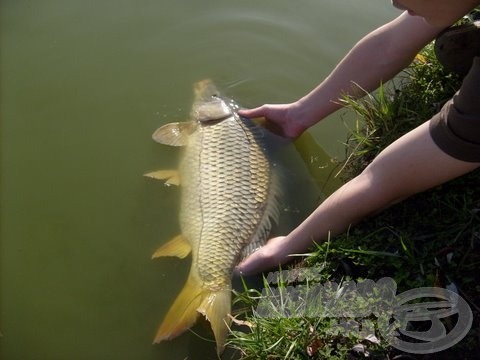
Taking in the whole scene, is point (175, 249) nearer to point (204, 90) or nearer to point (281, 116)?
point (281, 116)

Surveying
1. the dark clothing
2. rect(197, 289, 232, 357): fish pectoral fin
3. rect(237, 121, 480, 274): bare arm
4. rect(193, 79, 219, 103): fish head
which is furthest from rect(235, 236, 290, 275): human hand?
rect(193, 79, 219, 103): fish head

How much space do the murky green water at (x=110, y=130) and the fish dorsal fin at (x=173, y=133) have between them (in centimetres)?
6

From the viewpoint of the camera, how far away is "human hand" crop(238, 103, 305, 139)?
2652 millimetres

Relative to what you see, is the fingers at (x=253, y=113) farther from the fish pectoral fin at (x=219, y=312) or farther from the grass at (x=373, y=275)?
the fish pectoral fin at (x=219, y=312)

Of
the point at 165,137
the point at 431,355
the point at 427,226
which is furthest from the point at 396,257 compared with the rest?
the point at 165,137

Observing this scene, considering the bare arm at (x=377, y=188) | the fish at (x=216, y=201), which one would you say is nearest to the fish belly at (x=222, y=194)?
the fish at (x=216, y=201)

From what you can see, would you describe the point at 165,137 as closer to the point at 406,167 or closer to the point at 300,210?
the point at 300,210

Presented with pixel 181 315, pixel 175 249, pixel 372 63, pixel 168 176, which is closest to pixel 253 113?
pixel 168 176

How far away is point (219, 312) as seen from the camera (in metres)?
2.07

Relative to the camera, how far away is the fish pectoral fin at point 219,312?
201 centimetres

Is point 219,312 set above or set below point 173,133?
below

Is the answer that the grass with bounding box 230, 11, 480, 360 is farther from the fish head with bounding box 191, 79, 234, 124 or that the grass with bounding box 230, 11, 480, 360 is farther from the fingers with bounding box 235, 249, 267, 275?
the fish head with bounding box 191, 79, 234, 124

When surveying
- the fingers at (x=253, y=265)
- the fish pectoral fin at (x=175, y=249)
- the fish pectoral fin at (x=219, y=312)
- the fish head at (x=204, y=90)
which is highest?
the fish head at (x=204, y=90)

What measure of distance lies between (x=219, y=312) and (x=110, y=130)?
3.90 ft
